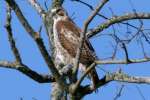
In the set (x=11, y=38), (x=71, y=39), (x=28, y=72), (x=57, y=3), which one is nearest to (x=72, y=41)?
(x=71, y=39)

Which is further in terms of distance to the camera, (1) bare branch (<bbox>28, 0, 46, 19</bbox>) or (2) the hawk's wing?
(1) bare branch (<bbox>28, 0, 46, 19</bbox>)

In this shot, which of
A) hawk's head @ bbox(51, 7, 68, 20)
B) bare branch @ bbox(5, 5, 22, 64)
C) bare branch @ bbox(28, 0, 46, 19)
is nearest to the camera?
bare branch @ bbox(5, 5, 22, 64)

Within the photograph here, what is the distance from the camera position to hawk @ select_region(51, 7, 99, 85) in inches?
318

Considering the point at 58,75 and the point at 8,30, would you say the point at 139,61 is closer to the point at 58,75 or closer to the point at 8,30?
the point at 58,75

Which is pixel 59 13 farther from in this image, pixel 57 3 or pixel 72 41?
pixel 72 41

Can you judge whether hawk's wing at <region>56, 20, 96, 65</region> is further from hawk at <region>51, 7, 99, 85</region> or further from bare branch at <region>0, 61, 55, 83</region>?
bare branch at <region>0, 61, 55, 83</region>

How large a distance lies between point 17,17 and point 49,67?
0.73 meters

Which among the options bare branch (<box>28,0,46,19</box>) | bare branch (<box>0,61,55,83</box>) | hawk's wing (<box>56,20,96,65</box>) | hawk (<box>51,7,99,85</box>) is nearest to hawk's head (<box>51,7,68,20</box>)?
hawk (<box>51,7,99,85</box>)

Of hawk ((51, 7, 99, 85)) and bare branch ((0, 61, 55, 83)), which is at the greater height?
hawk ((51, 7, 99, 85))

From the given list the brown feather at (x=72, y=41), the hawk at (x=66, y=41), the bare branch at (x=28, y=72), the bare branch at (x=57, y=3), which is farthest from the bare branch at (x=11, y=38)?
the bare branch at (x=57, y=3)

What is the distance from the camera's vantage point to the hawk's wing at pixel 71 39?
26.4 ft

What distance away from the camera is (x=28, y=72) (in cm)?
680

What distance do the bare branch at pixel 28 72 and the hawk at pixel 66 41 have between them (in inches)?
37.2

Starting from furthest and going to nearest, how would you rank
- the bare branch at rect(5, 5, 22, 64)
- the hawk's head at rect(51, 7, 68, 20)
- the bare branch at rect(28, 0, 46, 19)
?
the hawk's head at rect(51, 7, 68, 20)
the bare branch at rect(28, 0, 46, 19)
the bare branch at rect(5, 5, 22, 64)
